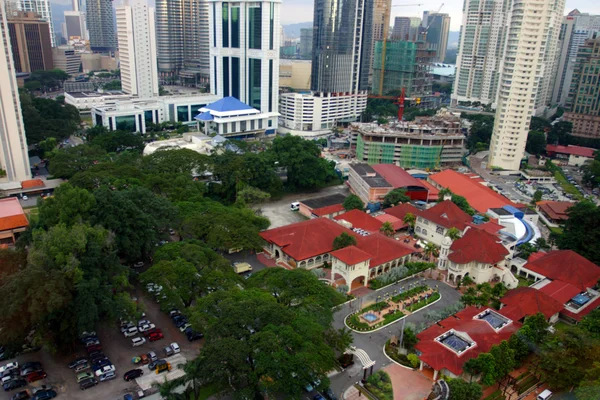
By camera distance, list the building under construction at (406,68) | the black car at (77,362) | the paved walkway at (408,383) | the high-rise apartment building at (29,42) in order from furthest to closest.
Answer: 1. the building under construction at (406,68)
2. the high-rise apartment building at (29,42)
3. the black car at (77,362)
4. the paved walkway at (408,383)

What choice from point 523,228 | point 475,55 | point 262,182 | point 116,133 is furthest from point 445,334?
point 475,55

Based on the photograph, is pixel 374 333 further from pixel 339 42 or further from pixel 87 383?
pixel 339 42

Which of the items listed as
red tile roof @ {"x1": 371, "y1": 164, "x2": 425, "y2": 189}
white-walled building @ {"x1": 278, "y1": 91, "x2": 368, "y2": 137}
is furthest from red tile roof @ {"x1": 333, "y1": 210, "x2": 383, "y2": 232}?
white-walled building @ {"x1": 278, "y1": 91, "x2": 368, "y2": 137}

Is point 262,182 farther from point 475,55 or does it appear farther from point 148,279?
point 475,55

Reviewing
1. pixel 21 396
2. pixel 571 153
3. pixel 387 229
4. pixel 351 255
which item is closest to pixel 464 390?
pixel 351 255

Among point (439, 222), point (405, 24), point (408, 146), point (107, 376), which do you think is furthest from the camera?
point (405, 24)

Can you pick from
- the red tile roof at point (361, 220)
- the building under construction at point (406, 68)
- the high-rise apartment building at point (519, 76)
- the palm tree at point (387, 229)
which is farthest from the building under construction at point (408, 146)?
the building under construction at point (406, 68)

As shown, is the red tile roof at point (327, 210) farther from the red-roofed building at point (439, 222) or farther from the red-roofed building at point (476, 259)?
the red-roofed building at point (476, 259)
